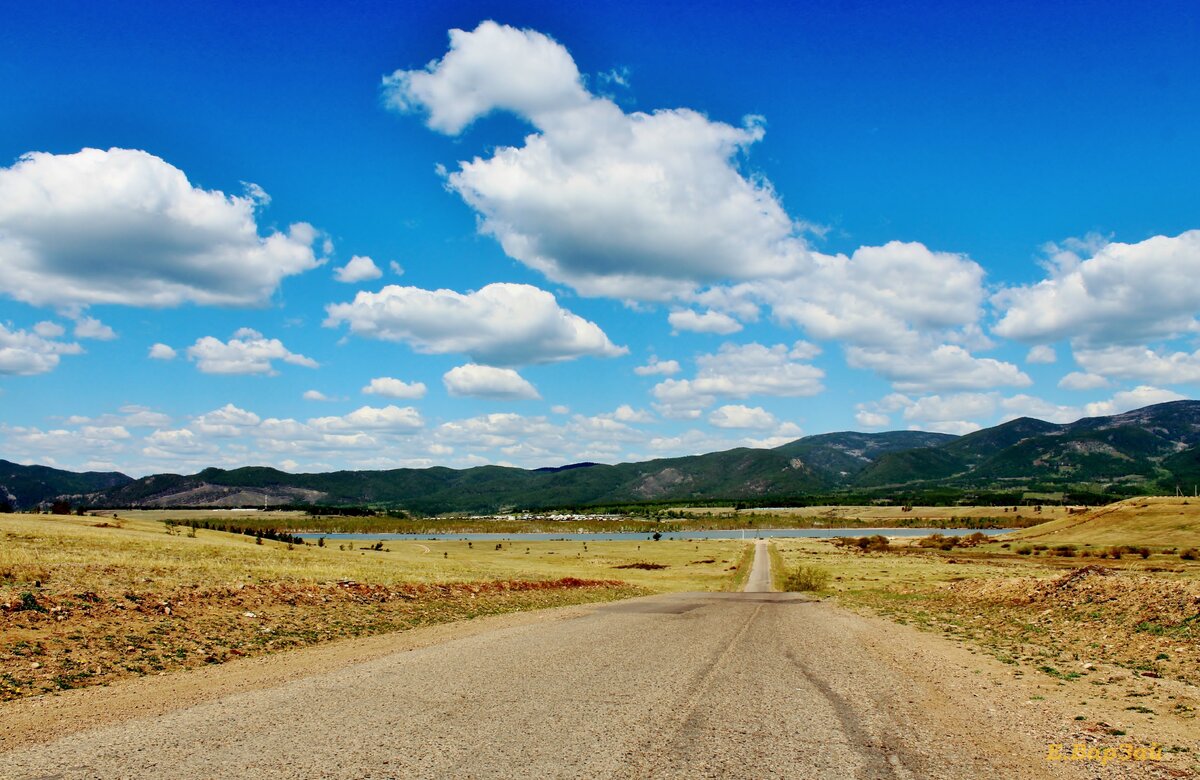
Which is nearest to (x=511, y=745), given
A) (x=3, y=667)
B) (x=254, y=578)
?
(x=3, y=667)

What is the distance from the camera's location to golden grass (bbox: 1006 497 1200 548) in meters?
89.1

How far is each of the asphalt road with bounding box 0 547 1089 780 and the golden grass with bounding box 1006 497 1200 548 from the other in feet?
298

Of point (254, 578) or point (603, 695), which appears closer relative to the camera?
point (603, 695)

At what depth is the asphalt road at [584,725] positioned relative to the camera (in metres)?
9.07

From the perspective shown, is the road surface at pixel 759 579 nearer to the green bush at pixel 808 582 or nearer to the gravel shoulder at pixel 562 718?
the green bush at pixel 808 582

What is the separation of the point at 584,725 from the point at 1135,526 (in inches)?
4583

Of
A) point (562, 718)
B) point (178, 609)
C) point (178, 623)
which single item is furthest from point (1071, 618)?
point (178, 609)

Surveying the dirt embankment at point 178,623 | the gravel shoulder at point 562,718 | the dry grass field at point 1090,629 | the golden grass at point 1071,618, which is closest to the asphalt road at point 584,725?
the gravel shoulder at point 562,718

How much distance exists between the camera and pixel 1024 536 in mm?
116812

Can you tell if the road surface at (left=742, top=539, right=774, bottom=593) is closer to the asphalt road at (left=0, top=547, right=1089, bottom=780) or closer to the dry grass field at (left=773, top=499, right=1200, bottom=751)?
the dry grass field at (left=773, top=499, right=1200, bottom=751)

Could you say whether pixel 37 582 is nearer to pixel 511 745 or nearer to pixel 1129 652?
pixel 511 745

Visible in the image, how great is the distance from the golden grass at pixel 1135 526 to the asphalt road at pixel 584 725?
90982 millimetres

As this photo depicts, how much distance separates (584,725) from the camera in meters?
11.0

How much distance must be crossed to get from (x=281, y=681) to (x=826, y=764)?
10.4 metres
